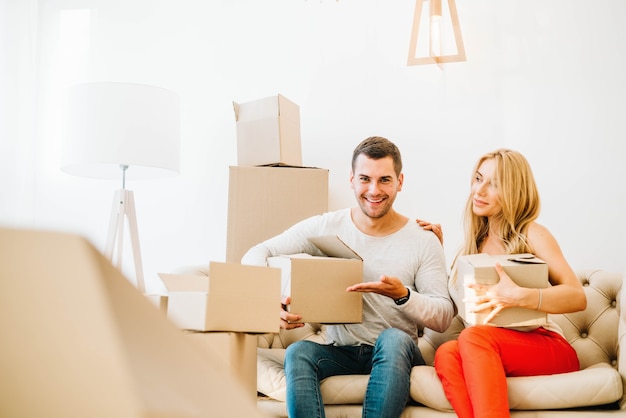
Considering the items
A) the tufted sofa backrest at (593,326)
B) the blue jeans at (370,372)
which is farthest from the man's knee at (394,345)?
the tufted sofa backrest at (593,326)

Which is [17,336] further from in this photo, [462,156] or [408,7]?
[408,7]

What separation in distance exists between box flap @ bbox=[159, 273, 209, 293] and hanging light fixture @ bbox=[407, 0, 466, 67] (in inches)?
66.7

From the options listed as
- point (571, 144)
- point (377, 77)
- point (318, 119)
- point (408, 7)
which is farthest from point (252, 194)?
point (571, 144)

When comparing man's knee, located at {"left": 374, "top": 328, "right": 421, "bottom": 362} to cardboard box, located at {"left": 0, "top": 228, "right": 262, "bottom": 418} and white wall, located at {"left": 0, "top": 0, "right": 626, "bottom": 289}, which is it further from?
cardboard box, located at {"left": 0, "top": 228, "right": 262, "bottom": 418}

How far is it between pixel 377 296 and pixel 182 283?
0.75 m

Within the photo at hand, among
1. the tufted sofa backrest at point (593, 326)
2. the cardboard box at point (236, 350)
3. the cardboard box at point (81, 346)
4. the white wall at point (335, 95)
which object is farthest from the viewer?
the white wall at point (335, 95)

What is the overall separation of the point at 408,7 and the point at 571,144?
932 mm

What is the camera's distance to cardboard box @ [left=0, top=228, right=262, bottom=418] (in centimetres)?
18

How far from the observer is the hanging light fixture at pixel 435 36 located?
2.88 m

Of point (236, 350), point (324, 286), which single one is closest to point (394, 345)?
point (324, 286)

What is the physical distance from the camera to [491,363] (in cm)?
174

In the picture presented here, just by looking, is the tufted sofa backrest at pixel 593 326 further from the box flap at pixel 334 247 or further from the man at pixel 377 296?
the box flap at pixel 334 247

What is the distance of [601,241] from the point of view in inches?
107

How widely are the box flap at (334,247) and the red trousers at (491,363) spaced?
37cm
